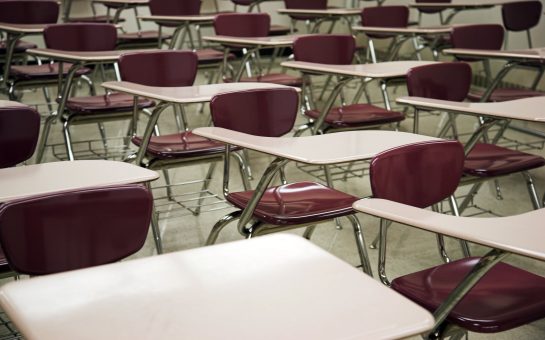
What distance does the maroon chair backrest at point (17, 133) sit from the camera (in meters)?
2.61

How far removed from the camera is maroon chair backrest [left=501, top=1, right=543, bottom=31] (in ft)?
19.4

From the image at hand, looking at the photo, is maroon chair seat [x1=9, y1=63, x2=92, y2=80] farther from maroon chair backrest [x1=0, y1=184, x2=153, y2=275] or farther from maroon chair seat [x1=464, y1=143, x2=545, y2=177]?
maroon chair backrest [x1=0, y1=184, x2=153, y2=275]

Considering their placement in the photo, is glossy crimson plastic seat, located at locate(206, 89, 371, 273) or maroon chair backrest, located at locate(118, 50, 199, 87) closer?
glossy crimson plastic seat, located at locate(206, 89, 371, 273)

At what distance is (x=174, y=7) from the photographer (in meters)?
6.18

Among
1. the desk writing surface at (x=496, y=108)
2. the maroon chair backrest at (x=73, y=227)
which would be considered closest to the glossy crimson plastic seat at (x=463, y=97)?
the desk writing surface at (x=496, y=108)

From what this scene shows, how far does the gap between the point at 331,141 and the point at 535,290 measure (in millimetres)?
792

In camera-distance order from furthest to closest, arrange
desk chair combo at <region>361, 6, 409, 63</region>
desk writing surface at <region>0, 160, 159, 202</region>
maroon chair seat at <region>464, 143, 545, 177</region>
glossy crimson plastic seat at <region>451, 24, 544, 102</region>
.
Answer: desk chair combo at <region>361, 6, 409, 63</region> < glossy crimson plastic seat at <region>451, 24, 544, 102</region> < maroon chair seat at <region>464, 143, 545, 177</region> < desk writing surface at <region>0, 160, 159, 202</region>

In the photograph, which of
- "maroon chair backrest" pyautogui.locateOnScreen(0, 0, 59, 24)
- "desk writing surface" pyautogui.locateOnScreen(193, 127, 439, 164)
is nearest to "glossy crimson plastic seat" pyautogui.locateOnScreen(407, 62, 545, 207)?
"desk writing surface" pyautogui.locateOnScreen(193, 127, 439, 164)

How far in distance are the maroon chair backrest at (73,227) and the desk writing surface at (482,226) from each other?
56cm

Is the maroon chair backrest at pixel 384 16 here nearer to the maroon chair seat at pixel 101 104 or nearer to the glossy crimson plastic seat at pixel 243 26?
the glossy crimson plastic seat at pixel 243 26

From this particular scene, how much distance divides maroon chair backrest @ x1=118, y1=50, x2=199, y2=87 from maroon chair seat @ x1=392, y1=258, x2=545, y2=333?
2054 millimetres

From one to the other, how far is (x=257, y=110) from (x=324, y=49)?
1.53 metres

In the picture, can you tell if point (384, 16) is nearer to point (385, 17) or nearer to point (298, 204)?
point (385, 17)

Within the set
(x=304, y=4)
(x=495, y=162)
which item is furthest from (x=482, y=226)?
(x=304, y=4)
